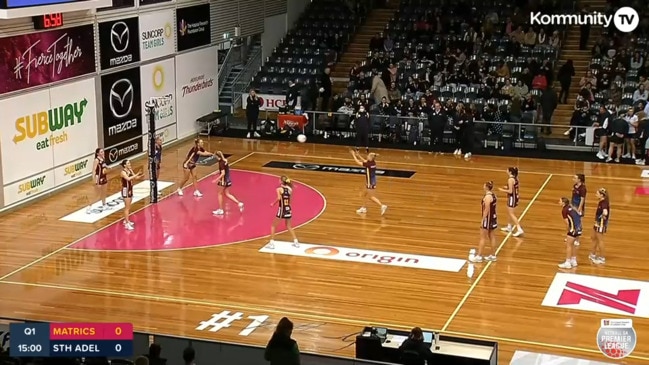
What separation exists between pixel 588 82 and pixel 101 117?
15.5 m

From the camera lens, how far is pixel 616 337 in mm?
13133

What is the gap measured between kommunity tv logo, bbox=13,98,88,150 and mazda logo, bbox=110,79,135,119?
52.7 inches

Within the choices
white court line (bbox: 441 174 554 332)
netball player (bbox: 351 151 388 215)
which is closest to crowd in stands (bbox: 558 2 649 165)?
white court line (bbox: 441 174 554 332)

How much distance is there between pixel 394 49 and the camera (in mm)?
36562

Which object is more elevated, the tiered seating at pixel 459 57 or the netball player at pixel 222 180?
the tiered seating at pixel 459 57

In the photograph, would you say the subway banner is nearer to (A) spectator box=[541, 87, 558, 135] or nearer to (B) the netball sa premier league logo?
(A) spectator box=[541, 87, 558, 135]

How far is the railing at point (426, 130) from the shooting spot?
31078 millimetres

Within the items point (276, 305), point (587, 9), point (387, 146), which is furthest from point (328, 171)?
point (587, 9)

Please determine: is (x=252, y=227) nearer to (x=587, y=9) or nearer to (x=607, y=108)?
(x=607, y=108)

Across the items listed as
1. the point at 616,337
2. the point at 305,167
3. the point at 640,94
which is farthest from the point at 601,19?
the point at 616,337

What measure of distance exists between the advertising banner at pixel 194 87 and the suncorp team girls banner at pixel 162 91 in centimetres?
39

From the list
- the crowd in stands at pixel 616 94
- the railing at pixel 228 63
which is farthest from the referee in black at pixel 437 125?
the railing at pixel 228 63

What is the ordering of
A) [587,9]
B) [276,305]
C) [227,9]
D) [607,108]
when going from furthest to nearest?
[587,9] < [227,9] < [607,108] < [276,305]

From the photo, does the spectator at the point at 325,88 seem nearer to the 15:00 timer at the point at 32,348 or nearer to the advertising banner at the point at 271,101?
the advertising banner at the point at 271,101
